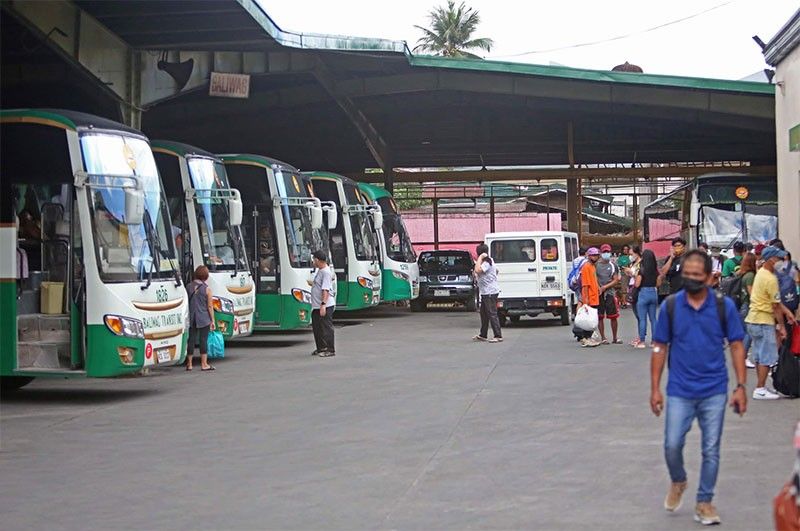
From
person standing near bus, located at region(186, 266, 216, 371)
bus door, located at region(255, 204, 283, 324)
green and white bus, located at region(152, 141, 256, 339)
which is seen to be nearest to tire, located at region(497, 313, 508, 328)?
bus door, located at region(255, 204, 283, 324)

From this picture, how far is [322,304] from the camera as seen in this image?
65.5 feet

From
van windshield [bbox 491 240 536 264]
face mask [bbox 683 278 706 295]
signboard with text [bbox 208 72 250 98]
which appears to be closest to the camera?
face mask [bbox 683 278 706 295]

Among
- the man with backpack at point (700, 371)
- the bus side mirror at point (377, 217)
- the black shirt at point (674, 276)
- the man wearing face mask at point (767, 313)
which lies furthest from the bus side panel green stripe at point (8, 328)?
the bus side mirror at point (377, 217)

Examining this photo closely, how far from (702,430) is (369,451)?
3.71 meters

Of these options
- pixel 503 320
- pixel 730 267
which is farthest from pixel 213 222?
pixel 503 320

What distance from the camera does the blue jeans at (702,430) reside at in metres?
7.44

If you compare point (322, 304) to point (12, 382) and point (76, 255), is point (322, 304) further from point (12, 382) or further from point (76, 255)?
point (76, 255)

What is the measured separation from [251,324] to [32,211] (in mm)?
6094

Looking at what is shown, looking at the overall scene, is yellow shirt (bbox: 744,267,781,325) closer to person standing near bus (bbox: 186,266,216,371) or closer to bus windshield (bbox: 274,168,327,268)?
person standing near bus (bbox: 186,266,216,371)

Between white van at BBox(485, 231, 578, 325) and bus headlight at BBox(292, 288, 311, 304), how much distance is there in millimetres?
5719

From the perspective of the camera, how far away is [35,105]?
92.7 feet

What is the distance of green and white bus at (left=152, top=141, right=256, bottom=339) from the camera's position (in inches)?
778

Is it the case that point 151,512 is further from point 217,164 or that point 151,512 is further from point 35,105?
point 35,105

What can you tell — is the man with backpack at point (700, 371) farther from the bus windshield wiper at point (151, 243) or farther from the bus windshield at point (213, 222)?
the bus windshield at point (213, 222)
